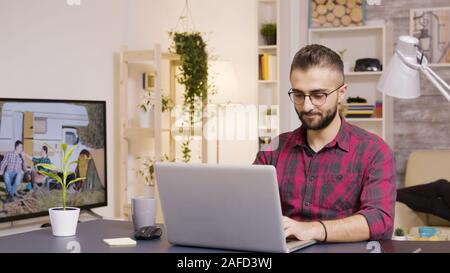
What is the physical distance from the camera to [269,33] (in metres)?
6.66

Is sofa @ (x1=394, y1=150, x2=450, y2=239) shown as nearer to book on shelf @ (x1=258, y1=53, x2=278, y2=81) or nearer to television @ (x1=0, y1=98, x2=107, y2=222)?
book on shelf @ (x1=258, y1=53, x2=278, y2=81)

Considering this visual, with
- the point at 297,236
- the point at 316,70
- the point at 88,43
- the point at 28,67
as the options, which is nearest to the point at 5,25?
the point at 28,67

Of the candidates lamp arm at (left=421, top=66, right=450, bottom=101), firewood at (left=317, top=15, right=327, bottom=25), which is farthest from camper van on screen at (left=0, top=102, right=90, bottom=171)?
lamp arm at (left=421, top=66, right=450, bottom=101)

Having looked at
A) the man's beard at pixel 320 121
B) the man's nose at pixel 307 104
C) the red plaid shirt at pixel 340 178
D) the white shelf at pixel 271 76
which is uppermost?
the white shelf at pixel 271 76

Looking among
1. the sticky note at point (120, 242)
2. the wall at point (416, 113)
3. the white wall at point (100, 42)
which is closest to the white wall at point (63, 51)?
the white wall at point (100, 42)

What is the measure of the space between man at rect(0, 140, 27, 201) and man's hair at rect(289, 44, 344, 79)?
2.64 meters

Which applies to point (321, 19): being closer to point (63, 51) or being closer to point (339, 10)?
point (339, 10)

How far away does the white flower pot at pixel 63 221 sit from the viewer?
2174 millimetres

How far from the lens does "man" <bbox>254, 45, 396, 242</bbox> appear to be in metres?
2.18

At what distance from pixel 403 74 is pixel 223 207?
1.00 m

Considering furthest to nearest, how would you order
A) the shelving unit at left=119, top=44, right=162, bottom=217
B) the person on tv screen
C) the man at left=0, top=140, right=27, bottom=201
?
the shelving unit at left=119, top=44, right=162, bottom=217 → the person on tv screen → the man at left=0, top=140, right=27, bottom=201

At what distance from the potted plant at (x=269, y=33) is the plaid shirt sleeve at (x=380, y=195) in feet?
14.6

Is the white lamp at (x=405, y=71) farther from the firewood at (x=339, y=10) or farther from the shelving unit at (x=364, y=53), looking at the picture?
the firewood at (x=339, y=10)

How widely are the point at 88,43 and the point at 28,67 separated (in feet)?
2.37
